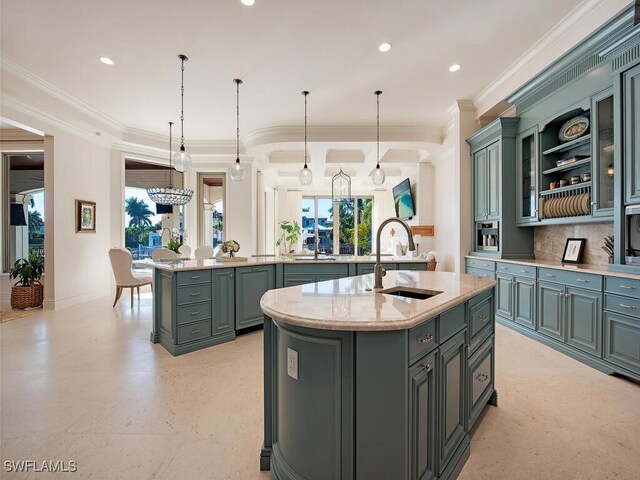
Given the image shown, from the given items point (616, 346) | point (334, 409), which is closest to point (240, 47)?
point (334, 409)

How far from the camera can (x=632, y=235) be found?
8.53 feet

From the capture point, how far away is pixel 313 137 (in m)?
5.86

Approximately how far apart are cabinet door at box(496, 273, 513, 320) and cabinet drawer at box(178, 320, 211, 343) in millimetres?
3705

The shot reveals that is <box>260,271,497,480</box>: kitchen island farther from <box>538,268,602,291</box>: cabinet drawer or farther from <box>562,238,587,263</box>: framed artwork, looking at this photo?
<box>562,238,587,263</box>: framed artwork

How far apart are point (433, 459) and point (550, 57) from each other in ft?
13.6

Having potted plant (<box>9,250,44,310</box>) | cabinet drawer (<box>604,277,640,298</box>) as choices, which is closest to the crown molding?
potted plant (<box>9,250,44,310</box>)

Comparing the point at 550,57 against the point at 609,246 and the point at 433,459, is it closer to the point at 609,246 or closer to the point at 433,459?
the point at 609,246

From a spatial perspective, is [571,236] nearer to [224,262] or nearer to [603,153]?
[603,153]

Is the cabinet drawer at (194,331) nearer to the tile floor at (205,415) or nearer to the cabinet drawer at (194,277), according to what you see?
the tile floor at (205,415)

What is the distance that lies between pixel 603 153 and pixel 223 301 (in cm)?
415
